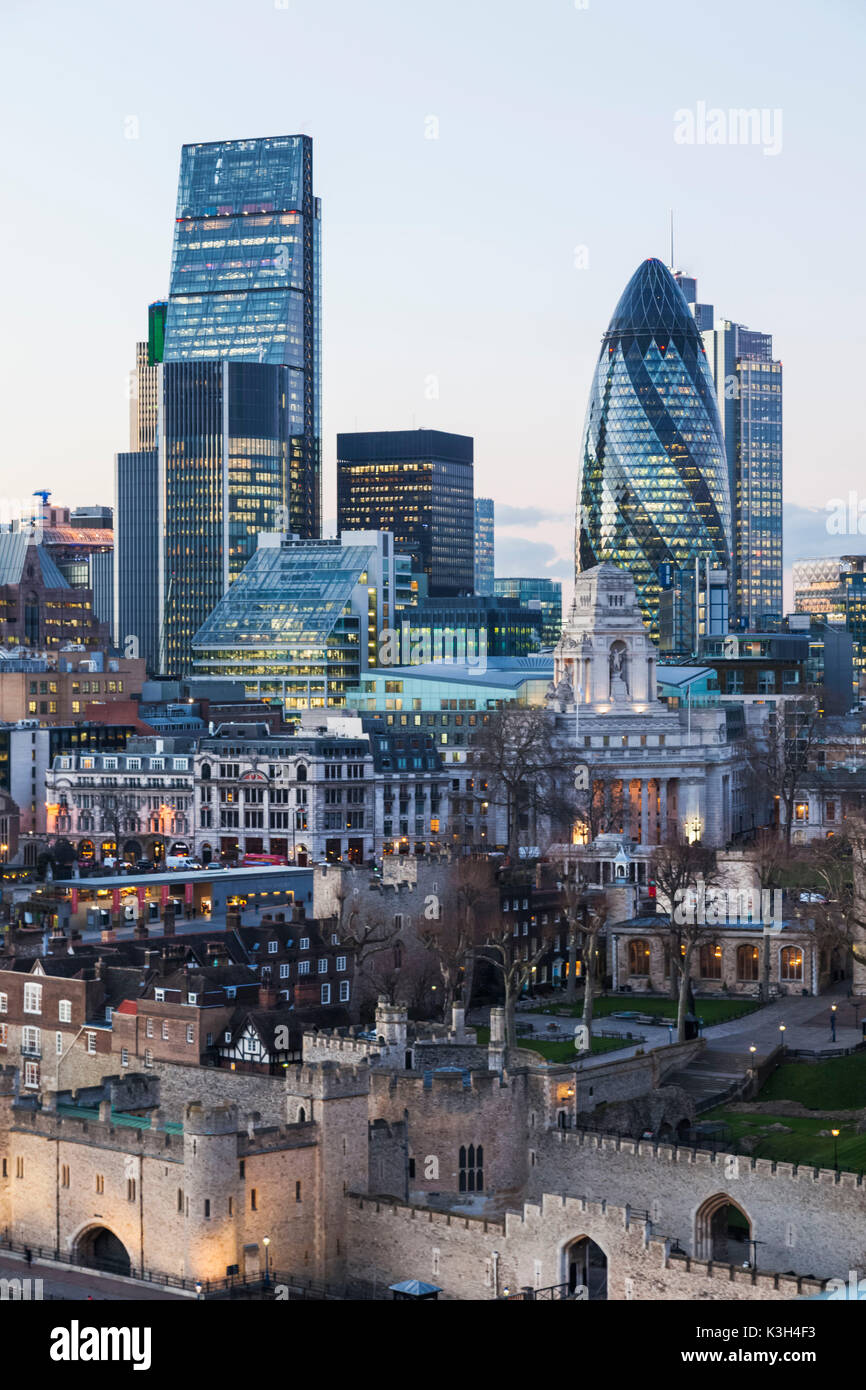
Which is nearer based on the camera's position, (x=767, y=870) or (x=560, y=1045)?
(x=560, y=1045)

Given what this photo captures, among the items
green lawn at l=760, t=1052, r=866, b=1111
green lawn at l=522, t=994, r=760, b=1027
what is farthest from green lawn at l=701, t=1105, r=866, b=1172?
green lawn at l=522, t=994, r=760, b=1027

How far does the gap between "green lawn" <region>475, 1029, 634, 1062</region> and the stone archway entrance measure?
1148 inches

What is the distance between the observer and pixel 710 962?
12712 cm

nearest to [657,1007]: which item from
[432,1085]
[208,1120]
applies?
[432,1085]

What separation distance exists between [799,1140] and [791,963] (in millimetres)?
33563

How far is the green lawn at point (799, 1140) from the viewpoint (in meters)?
88.4

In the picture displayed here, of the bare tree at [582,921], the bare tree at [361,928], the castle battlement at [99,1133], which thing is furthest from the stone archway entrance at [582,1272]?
the bare tree at [582,921]

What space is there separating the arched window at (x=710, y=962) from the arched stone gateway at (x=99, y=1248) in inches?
2158

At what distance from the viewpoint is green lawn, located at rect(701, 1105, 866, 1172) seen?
290ft

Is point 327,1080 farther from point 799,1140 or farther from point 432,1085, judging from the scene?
point 799,1140
